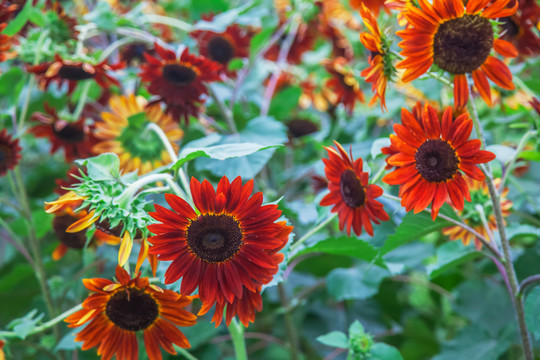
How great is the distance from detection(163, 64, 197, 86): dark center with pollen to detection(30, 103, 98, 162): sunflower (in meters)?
0.18

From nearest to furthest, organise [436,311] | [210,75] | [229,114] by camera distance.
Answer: [210,75] → [229,114] → [436,311]

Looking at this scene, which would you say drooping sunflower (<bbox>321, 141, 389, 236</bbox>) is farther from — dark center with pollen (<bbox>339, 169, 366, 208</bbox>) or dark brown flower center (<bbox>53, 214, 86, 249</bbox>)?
dark brown flower center (<bbox>53, 214, 86, 249</bbox>)

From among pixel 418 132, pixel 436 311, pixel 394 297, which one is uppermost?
pixel 418 132

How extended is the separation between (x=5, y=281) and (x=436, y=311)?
1.02 m

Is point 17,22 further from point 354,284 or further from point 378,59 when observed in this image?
point 354,284

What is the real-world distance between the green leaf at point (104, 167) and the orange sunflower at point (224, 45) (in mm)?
494

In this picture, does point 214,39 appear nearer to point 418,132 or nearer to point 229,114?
point 229,114

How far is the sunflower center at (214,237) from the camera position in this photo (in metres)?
0.49

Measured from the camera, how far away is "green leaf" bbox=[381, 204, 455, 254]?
1.95ft

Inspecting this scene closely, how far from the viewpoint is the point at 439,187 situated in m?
0.52

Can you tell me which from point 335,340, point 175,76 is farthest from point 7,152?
point 335,340

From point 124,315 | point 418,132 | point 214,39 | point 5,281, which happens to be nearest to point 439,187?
point 418,132

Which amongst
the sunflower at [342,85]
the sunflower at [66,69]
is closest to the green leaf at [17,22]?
the sunflower at [66,69]

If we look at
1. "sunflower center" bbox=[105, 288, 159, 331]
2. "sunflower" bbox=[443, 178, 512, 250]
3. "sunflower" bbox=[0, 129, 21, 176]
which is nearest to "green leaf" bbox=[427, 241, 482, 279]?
"sunflower" bbox=[443, 178, 512, 250]
